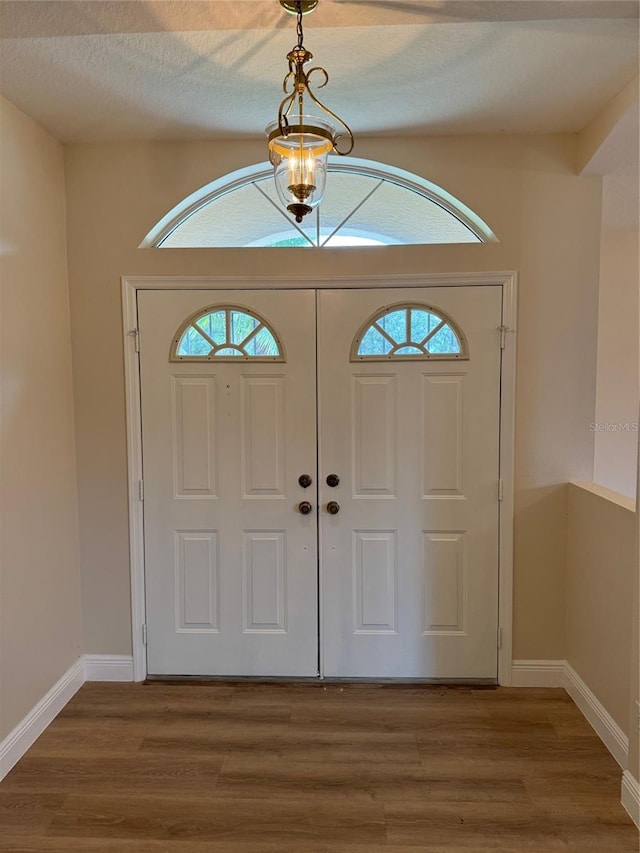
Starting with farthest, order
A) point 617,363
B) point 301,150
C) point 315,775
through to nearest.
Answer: point 617,363
point 315,775
point 301,150

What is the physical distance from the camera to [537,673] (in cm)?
254

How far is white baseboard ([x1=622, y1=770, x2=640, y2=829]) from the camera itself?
1.75m

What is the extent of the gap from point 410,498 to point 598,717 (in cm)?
125

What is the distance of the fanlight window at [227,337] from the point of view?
251 centimetres

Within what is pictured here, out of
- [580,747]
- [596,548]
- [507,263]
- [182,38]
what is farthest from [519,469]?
[182,38]

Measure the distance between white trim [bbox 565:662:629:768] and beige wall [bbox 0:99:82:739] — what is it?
2.50 m

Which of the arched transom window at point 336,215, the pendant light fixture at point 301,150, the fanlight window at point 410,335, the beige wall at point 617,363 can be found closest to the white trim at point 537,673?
the beige wall at point 617,363

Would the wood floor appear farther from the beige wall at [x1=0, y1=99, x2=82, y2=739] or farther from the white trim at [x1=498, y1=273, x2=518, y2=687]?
the beige wall at [x1=0, y1=99, x2=82, y2=739]

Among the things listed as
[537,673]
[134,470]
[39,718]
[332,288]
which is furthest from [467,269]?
[39,718]

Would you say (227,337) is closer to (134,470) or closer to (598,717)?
(134,470)

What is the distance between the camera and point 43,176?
2.33 m

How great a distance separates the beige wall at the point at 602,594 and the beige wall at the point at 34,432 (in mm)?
2502

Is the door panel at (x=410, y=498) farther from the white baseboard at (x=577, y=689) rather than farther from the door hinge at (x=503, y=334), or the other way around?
the white baseboard at (x=577, y=689)

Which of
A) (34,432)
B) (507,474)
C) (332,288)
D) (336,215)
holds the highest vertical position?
(336,215)
